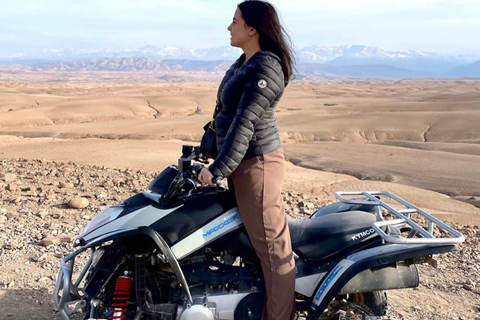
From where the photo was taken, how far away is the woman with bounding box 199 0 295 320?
9.17 feet

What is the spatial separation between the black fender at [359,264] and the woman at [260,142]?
194 millimetres

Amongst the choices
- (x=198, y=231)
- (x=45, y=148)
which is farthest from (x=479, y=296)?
(x=45, y=148)

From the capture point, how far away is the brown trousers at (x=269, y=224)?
9.65 feet

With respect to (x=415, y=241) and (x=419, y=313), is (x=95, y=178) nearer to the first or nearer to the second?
(x=419, y=313)

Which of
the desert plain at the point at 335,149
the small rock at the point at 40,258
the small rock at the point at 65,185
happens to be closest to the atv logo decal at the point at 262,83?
the desert plain at the point at 335,149

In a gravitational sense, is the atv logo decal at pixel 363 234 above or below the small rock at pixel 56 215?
above

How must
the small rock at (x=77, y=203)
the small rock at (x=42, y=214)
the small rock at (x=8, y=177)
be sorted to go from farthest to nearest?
the small rock at (x=8, y=177)
the small rock at (x=77, y=203)
the small rock at (x=42, y=214)

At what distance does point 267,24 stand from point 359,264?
158 centimetres

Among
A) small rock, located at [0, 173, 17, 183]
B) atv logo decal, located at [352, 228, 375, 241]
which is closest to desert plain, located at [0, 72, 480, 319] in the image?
atv logo decal, located at [352, 228, 375, 241]

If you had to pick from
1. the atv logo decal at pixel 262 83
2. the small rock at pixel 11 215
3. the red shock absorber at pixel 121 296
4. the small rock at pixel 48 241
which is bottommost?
the red shock absorber at pixel 121 296

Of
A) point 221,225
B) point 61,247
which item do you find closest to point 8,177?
point 61,247

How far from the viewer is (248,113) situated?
2.77 metres

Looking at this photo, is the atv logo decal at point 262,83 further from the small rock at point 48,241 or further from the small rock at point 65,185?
the small rock at point 65,185

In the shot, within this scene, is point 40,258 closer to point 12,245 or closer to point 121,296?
point 12,245
